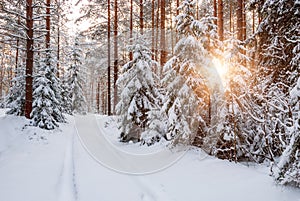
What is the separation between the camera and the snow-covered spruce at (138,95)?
11018mm

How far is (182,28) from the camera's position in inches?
326

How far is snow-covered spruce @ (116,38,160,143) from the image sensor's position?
11.0m

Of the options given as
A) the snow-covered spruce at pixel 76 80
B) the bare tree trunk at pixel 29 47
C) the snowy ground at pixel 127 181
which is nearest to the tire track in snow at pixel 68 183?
the snowy ground at pixel 127 181

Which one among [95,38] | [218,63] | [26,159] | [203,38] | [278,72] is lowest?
[26,159]

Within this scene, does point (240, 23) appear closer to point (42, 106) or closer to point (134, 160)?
point (134, 160)

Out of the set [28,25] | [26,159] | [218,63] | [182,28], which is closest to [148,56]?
[182,28]

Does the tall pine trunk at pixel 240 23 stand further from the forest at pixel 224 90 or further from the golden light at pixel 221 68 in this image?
the golden light at pixel 221 68

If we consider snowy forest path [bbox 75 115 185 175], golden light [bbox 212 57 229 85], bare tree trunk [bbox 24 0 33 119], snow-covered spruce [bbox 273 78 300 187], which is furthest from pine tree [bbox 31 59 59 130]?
snow-covered spruce [bbox 273 78 300 187]

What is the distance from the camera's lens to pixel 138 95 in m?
11.2

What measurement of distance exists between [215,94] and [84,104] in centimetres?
2372

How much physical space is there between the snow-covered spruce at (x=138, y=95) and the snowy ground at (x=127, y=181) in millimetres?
3274

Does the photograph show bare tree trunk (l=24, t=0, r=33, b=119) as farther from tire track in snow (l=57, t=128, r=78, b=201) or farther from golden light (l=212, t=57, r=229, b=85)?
golden light (l=212, t=57, r=229, b=85)

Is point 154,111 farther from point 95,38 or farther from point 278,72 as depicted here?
point 95,38

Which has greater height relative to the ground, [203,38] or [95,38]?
[95,38]
